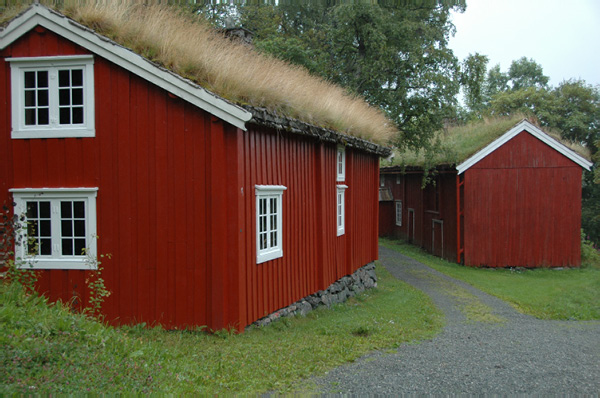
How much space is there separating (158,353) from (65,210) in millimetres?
3145

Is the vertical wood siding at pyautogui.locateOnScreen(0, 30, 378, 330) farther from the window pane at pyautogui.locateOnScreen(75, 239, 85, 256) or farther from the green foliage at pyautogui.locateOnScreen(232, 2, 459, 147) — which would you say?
the green foliage at pyautogui.locateOnScreen(232, 2, 459, 147)

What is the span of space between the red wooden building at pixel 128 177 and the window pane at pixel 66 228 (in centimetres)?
2

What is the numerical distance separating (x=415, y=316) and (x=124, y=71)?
7489 millimetres

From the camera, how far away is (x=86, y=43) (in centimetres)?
803

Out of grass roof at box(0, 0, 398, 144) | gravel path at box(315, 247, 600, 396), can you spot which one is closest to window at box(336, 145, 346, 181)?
grass roof at box(0, 0, 398, 144)

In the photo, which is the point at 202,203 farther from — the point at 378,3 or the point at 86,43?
the point at 378,3

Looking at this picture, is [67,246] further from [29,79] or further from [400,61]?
[400,61]

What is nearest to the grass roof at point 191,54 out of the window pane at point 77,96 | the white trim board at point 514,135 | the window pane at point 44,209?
the window pane at point 77,96

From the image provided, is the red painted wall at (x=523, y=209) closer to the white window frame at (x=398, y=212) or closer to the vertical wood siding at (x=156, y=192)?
the white window frame at (x=398, y=212)

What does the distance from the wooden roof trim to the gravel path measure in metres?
3.71

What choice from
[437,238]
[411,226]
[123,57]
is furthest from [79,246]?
[411,226]

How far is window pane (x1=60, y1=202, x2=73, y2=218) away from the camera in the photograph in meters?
8.37

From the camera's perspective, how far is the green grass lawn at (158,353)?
17.0ft

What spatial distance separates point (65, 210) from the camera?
838cm
